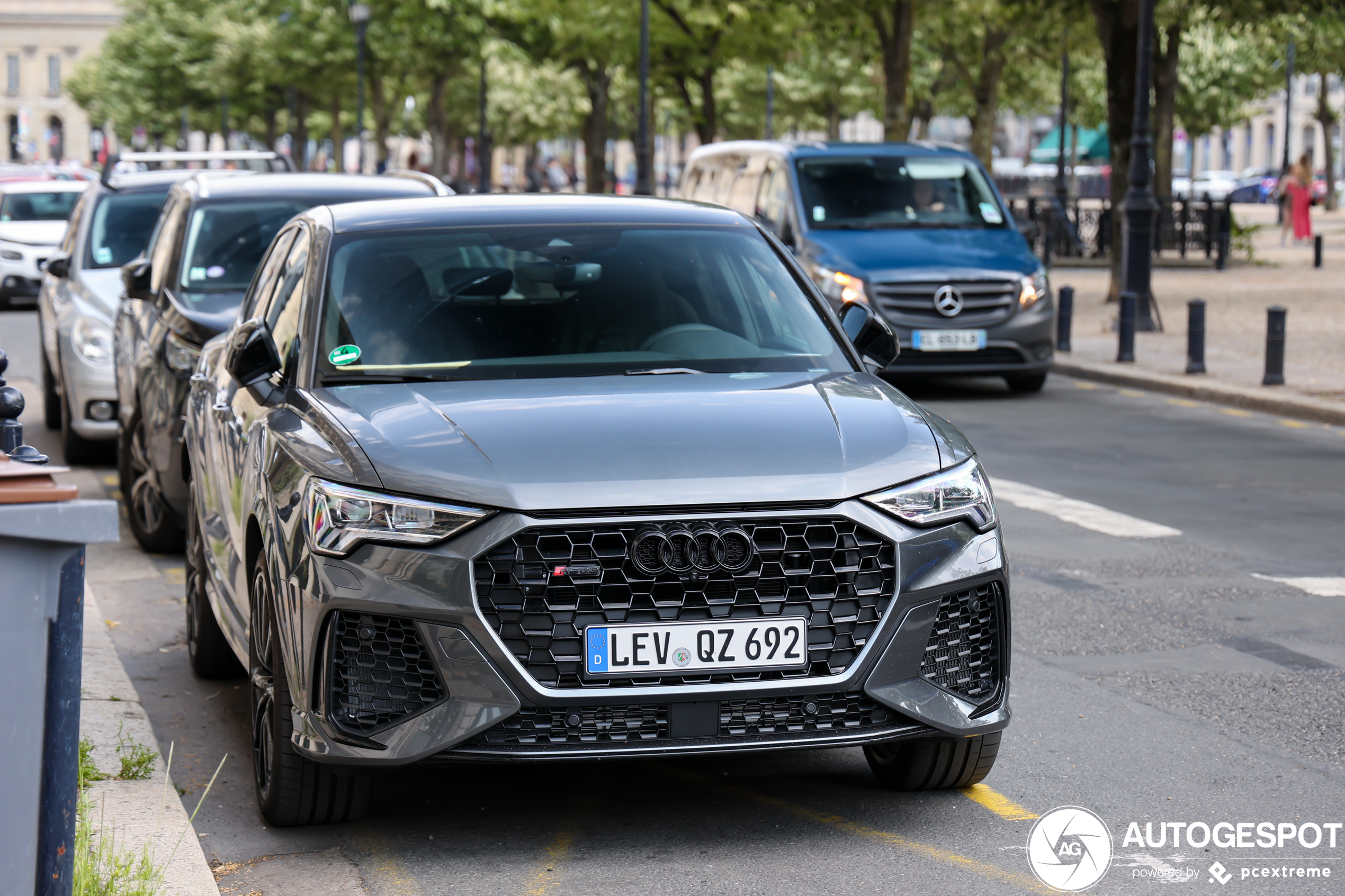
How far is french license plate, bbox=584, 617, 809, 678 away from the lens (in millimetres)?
4168

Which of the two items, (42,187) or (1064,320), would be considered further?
(42,187)

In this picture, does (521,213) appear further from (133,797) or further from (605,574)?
(133,797)

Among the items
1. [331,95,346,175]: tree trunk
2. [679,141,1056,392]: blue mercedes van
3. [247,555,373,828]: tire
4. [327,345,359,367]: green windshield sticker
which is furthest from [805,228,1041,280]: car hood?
[331,95,346,175]: tree trunk

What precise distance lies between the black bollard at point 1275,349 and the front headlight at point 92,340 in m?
8.77

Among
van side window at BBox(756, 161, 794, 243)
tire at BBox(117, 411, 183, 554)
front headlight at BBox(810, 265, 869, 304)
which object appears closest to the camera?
tire at BBox(117, 411, 183, 554)

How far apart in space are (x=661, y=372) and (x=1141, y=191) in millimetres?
15036

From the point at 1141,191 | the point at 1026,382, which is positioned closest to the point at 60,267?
the point at 1026,382

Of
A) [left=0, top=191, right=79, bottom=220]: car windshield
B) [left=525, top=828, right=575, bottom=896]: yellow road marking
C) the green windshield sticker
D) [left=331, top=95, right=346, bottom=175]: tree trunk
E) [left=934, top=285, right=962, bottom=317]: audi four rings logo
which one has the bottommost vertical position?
[left=525, top=828, right=575, bottom=896]: yellow road marking

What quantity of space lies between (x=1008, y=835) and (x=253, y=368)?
2406mm

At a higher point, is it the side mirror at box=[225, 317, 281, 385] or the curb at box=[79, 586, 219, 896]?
the side mirror at box=[225, 317, 281, 385]

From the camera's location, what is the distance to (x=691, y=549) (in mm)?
4160

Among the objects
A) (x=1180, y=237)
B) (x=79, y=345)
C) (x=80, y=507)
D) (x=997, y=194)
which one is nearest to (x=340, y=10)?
(x=1180, y=237)

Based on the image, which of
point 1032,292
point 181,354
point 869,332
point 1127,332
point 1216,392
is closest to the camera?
point 869,332

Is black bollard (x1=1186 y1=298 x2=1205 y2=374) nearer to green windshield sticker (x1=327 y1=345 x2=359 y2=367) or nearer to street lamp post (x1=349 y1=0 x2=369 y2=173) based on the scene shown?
green windshield sticker (x1=327 y1=345 x2=359 y2=367)
